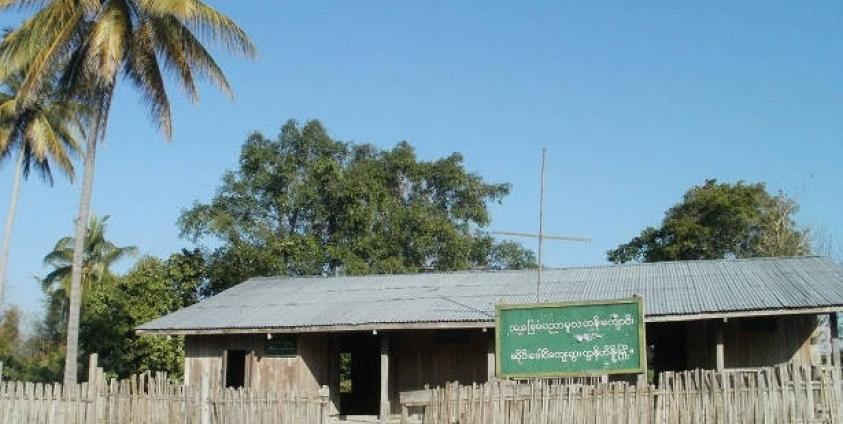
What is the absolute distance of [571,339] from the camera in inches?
532

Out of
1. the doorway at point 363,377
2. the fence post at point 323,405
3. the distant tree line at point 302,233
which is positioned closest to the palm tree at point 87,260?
the distant tree line at point 302,233

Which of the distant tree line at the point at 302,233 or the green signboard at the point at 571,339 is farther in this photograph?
the distant tree line at the point at 302,233

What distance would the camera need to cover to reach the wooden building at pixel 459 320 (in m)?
18.3

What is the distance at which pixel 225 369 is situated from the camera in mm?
21359

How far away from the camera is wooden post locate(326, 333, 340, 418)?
862 inches

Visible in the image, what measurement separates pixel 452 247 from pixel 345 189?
14.3 feet

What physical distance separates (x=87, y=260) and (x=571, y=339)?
40.6m

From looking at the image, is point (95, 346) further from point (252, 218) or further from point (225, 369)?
point (225, 369)

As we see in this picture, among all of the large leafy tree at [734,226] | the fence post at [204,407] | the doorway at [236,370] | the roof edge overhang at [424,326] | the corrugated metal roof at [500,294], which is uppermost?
the large leafy tree at [734,226]

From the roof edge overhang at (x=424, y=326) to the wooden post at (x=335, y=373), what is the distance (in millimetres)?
2733

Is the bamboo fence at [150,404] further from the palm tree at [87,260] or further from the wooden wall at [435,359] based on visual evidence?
the palm tree at [87,260]

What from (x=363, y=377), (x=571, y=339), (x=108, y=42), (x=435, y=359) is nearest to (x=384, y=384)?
(x=435, y=359)

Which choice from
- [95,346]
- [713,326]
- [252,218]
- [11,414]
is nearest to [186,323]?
Answer: [11,414]

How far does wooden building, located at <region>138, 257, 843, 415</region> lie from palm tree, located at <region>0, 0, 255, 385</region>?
12.5ft
